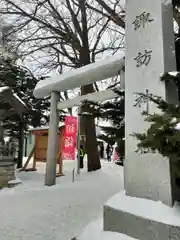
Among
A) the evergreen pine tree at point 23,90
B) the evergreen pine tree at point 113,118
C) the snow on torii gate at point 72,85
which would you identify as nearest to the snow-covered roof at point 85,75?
the snow on torii gate at point 72,85

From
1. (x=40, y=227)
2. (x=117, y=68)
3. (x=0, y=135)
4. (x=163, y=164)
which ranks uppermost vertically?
(x=117, y=68)

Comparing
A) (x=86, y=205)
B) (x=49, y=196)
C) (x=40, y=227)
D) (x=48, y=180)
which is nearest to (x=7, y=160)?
(x=48, y=180)

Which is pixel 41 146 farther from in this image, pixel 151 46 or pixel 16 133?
pixel 151 46

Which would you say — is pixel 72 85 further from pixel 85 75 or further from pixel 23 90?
pixel 23 90

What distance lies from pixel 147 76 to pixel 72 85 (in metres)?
3.92

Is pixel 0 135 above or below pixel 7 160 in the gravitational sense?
above

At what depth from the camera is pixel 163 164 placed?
3.01m

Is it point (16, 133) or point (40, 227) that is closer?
point (40, 227)

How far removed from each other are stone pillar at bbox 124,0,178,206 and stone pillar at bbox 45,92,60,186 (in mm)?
4512

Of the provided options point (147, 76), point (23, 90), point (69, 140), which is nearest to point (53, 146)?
point (69, 140)

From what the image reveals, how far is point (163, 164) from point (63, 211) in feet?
8.97

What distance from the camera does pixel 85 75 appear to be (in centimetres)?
632

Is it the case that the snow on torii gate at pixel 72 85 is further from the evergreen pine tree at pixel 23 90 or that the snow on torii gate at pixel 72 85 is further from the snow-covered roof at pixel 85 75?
the evergreen pine tree at pixel 23 90

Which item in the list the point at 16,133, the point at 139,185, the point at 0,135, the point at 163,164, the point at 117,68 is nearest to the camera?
the point at 163,164
